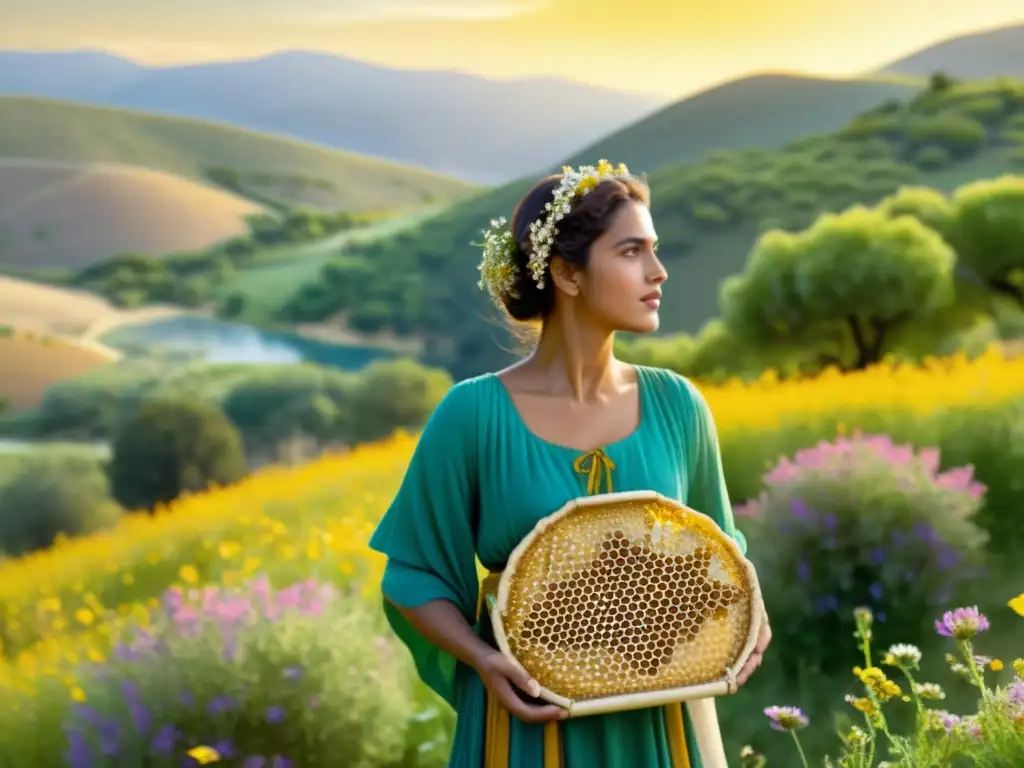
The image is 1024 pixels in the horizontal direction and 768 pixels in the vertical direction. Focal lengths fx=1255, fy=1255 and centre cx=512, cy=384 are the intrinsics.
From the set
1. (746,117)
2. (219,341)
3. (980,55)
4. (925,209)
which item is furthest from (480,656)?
(746,117)

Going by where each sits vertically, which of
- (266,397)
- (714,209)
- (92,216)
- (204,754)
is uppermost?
(92,216)

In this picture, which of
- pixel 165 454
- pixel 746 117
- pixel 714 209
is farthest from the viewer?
pixel 746 117

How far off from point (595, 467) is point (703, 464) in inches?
10.5

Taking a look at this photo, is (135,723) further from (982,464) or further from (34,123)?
(34,123)

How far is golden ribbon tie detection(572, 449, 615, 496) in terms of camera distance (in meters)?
2.12

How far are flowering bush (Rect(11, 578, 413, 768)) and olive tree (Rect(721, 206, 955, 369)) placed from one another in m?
11.1

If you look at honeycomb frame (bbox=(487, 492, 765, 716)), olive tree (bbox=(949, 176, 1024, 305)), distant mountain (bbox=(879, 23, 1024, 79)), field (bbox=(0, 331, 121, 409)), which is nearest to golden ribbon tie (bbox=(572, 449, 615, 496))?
honeycomb frame (bbox=(487, 492, 765, 716))

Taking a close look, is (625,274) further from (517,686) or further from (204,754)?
(204,754)

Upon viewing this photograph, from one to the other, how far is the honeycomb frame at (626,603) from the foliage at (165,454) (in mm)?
10470

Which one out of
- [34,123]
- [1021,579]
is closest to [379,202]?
[34,123]

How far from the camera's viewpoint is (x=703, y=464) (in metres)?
2.29

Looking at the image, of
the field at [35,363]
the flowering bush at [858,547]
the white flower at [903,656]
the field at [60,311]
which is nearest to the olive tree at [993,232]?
the field at [60,311]

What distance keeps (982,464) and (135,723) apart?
12.8 ft

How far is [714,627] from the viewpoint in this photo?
6.74ft
